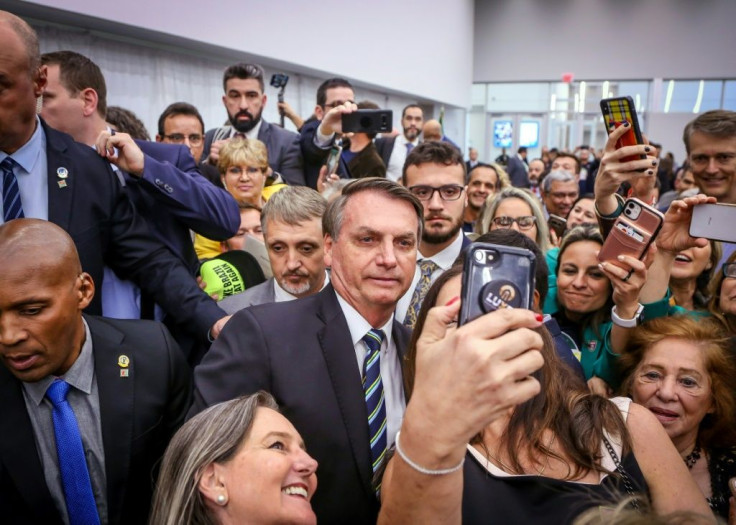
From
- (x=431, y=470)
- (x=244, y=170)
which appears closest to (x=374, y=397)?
(x=431, y=470)

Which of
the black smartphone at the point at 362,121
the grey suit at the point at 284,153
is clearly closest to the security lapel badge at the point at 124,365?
the black smartphone at the point at 362,121

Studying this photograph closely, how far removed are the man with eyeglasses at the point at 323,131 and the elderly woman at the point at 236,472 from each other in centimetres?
201

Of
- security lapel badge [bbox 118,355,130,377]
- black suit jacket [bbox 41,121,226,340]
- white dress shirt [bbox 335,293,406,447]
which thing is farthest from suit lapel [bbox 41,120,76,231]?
white dress shirt [bbox 335,293,406,447]

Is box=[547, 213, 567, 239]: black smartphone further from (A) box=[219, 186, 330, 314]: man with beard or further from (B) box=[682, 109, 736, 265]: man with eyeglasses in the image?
(A) box=[219, 186, 330, 314]: man with beard

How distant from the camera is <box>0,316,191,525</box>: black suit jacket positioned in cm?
156

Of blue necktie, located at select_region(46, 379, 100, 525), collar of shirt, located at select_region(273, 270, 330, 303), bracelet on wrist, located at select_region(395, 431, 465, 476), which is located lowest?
blue necktie, located at select_region(46, 379, 100, 525)

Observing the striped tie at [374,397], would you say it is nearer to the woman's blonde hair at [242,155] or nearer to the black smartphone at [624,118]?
the black smartphone at [624,118]

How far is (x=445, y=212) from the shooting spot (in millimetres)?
2682

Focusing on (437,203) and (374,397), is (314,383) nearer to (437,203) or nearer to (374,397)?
(374,397)

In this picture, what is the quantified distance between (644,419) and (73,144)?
6.26ft

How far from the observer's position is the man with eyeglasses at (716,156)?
254 centimetres

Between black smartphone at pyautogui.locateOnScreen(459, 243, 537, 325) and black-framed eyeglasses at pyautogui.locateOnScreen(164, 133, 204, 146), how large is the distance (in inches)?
131

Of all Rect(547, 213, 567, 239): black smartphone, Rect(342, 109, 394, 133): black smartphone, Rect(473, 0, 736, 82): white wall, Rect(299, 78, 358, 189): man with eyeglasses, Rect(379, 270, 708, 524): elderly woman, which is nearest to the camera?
Rect(379, 270, 708, 524): elderly woman

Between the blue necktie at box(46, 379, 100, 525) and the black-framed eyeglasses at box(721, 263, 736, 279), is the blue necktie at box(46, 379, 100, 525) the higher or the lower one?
the lower one
